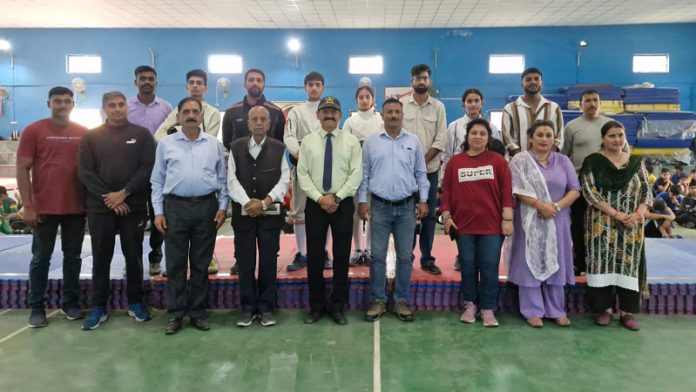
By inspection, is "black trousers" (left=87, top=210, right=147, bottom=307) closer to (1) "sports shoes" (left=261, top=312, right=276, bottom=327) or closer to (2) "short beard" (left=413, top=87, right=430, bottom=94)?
(1) "sports shoes" (left=261, top=312, right=276, bottom=327)

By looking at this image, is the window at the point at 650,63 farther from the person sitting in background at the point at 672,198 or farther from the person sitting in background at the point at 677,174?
the person sitting in background at the point at 672,198

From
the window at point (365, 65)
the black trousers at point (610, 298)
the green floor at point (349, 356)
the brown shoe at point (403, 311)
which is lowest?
the green floor at point (349, 356)

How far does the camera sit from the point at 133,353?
121 inches

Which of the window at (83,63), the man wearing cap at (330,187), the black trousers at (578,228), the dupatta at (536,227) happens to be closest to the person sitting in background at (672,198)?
the black trousers at (578,228)

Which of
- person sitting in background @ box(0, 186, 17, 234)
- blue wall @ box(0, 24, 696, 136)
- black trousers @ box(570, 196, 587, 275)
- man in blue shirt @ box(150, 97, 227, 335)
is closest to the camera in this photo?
man in blue shirt @ box(150, 97, 227, 335)

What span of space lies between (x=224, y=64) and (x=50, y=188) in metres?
10.5

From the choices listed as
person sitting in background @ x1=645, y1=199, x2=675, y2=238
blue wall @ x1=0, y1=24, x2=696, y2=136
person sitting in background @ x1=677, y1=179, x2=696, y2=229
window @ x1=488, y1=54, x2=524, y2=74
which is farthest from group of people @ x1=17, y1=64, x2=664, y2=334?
window @ x1=488, y1=54, x2=524, y2=74

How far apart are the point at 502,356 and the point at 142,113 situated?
351cm

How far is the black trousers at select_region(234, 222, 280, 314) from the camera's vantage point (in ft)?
11.4

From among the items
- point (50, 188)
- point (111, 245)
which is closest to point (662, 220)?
point (111, 245)

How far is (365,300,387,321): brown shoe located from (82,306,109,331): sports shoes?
2.06 m

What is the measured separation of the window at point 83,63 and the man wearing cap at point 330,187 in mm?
12435

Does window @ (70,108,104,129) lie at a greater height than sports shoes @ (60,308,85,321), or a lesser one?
greater

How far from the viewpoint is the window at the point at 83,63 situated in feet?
44.0
